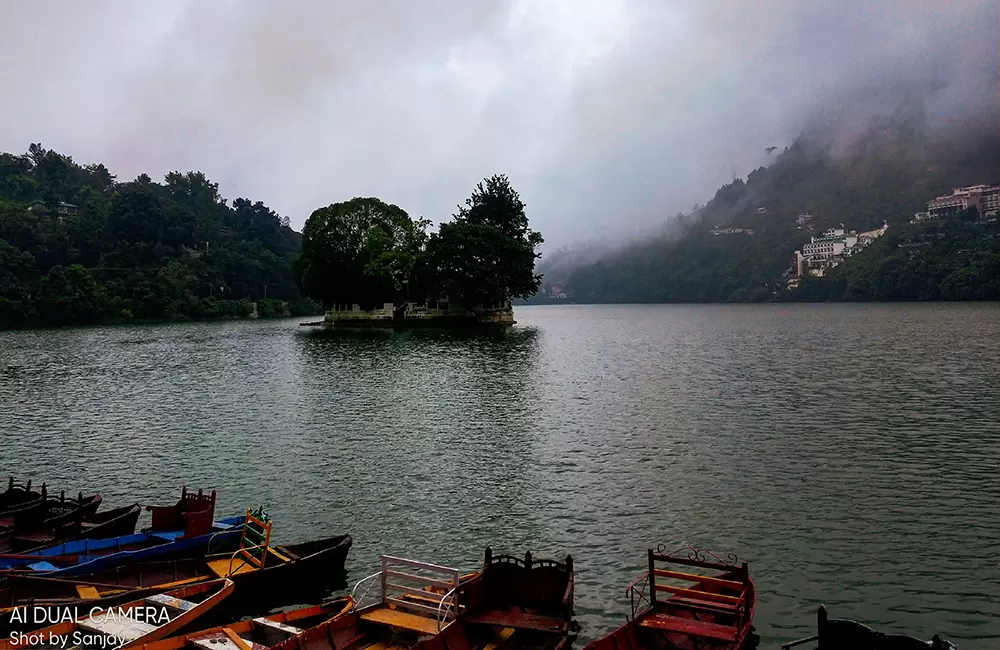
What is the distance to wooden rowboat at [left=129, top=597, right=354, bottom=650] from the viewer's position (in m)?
11.8

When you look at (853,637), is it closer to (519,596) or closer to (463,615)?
(519,596)

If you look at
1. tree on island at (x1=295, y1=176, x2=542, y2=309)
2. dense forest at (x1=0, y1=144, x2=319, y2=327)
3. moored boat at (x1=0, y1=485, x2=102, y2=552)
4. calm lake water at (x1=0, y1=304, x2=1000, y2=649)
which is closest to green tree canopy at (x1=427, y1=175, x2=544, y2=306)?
tree on island at (x1=295, y1=176, x2=542, y2=309)

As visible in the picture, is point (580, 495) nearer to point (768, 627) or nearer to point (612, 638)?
point (768, 627)

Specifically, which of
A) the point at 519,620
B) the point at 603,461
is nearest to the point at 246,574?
the point at 519,620

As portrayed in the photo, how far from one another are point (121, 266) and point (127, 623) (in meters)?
168

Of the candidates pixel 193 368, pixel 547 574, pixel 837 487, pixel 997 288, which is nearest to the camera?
pixel 547 574

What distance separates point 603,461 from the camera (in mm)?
28453

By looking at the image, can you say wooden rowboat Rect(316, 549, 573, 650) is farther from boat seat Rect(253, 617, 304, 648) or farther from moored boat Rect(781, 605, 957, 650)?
moored boat Rect(781, 605, 957, 650)

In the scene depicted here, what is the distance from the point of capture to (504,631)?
42.6 ft

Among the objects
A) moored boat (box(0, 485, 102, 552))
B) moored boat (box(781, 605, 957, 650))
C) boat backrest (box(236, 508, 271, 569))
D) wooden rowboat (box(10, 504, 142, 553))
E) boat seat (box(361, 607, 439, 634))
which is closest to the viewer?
moored boat (box(781, 605, 957, 650))

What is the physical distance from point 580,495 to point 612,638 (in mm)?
11981

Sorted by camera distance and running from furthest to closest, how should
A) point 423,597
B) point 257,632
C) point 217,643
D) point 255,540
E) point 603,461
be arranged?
point 603,461, point 255,540, point 423,597, point 257,632, point 217,643

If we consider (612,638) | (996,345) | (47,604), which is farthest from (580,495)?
(996,345)

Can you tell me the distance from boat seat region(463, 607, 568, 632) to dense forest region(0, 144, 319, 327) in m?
143
